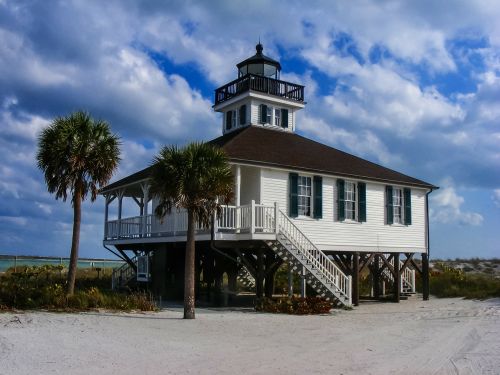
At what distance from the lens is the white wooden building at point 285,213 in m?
20.5

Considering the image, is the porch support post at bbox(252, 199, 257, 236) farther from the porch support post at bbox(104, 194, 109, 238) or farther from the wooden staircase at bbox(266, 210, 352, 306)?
the porch support post at bbox(104, 194, 109, 238)

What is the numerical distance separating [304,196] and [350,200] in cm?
245

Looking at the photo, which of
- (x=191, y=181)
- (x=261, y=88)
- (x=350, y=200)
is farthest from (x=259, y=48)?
→ (x=191, y=181)

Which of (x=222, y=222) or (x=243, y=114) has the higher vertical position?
(x=243, y=114)

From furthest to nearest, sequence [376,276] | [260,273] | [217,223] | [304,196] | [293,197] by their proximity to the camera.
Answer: [376,276] → [304,196] → [293,197] → [260,273] → [217,223]

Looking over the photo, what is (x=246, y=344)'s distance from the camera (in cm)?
1261

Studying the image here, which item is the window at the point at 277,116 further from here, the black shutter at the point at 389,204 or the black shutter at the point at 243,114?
the black shutter at the point at 389,204

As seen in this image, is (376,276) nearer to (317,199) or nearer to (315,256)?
(317,199)

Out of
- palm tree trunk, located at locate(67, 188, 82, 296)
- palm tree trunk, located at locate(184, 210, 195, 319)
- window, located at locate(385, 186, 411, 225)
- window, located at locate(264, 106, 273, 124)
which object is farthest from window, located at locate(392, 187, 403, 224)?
palm tree trunk, located at locate(67, 188, 82, 296)

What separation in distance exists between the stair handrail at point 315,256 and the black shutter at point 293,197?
0.64 meters

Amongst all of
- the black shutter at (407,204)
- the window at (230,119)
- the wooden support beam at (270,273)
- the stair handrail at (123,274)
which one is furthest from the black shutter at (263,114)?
the stair handrail at (123,274)

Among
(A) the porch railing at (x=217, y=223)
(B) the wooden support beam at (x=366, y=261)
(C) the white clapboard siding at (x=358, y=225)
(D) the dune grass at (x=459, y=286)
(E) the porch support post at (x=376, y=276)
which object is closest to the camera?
(A) the porch railing at (x=217, y=223)

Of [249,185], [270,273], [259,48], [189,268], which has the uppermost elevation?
[259,48]

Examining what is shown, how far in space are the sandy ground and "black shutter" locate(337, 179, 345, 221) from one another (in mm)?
5496
